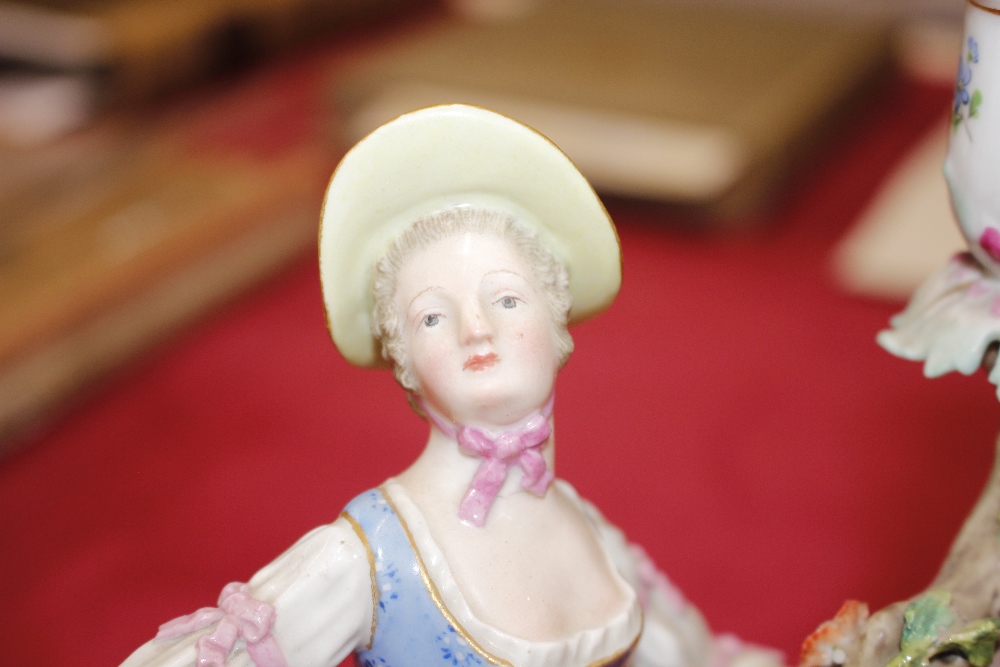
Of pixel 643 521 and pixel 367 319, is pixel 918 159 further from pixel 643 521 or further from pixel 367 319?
pixel 367 319

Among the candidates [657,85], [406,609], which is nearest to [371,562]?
[406,609]

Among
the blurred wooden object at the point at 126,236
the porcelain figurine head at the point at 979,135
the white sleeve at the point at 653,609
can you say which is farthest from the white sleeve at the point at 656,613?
the blurred wooden object at the point at 126,236

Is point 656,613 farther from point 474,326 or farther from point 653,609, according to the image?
point 474,326

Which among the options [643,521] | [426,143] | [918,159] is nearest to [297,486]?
[643,521]

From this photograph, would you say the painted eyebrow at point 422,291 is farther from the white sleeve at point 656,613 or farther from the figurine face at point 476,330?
the white sleeve at point 656,613

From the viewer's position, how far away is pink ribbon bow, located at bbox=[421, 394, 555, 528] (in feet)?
2.41

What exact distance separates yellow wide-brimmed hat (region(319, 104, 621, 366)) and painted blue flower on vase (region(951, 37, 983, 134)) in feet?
0.79

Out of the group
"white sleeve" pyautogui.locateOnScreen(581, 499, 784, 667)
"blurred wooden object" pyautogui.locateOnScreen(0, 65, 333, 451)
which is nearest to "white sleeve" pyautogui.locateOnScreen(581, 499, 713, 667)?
"white sleeve" pyautogui.locateOnScreen(581, 499, 784, 667)

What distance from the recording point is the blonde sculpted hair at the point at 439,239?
0.74 m

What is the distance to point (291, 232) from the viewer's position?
6.29ft

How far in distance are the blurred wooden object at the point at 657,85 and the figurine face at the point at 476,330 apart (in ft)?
3.91

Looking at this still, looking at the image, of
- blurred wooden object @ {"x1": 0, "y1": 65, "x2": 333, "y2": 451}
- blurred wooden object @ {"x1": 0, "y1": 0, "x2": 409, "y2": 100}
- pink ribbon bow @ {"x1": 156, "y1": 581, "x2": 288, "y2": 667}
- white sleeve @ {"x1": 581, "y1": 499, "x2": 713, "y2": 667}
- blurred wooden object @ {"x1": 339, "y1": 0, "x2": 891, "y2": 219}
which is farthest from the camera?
blurred wooden object @ {"x1": 0, "y1": 0, "x2": 409, "y2": 100}

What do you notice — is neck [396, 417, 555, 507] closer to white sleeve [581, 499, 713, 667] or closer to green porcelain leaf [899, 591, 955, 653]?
white sleeve [581, 499, 713, 667]

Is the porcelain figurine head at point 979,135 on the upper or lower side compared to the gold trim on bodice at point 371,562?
upper
